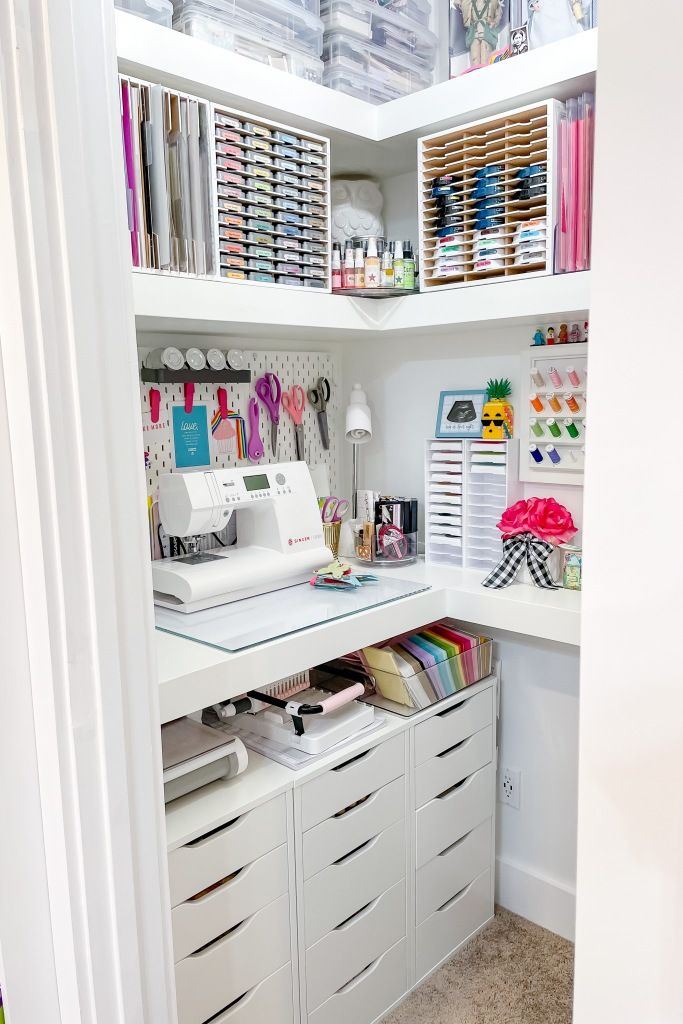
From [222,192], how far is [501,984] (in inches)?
80.5

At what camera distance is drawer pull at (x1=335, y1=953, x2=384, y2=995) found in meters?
1.75

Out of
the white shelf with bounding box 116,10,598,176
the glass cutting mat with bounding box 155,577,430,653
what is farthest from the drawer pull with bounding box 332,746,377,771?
the white shelf with bounding box 116,10,598,176

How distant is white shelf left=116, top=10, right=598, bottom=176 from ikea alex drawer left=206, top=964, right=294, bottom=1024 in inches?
71.5

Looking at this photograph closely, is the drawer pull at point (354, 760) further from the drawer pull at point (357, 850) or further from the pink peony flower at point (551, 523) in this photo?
the pink peony flower at point (551, 523)

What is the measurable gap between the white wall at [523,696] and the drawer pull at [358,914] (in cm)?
65

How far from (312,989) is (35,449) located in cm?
132

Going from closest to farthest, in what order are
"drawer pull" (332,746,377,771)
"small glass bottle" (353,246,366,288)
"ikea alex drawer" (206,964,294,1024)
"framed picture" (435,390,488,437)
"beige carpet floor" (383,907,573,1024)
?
"ikea alex drawer" (206,964,294,1024) → "drawer pull" (332,746,377,771) → "beige carpet floor" (383,907,573,1024) → "small glass bottle" (353,246,366,288) → "framed picture" (435,390,488,437)

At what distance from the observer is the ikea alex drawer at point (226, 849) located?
140 centimetres

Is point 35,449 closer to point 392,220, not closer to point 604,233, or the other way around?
point 604,233

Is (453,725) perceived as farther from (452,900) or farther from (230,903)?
(230,903)

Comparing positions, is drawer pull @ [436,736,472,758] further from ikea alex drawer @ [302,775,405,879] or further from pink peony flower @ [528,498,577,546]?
pink peony flower @ [528,498,577,546]

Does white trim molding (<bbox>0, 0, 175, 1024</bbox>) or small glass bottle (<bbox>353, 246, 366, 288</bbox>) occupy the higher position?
small glass bottle (<bbox>353, 246, 366, 288</bbox>)

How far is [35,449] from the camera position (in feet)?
3.31

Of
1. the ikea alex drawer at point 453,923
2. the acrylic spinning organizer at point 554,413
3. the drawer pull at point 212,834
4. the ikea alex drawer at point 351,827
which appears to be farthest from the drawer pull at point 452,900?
the acrylic spinning organizer at point 554,413
